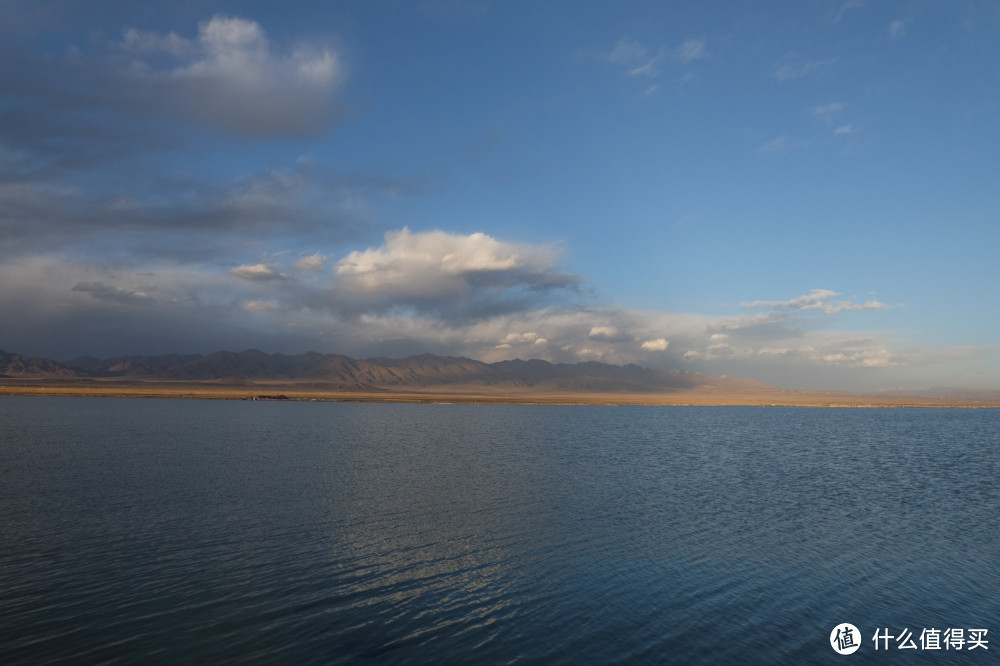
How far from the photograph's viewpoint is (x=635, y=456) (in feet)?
179

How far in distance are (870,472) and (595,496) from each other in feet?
89.1

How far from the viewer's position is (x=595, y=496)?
34.3 meters

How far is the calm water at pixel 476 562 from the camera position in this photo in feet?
48.7

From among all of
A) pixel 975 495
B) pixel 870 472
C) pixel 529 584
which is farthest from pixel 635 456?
pixel 529 584

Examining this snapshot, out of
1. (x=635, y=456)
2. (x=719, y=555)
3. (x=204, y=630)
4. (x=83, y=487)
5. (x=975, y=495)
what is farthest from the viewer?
(x=635, y=456)

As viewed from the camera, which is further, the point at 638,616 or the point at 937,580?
the point at 937,580

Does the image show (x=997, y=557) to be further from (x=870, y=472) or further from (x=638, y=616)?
(x=870, y=472)

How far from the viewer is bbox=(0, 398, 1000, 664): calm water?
1484 cm

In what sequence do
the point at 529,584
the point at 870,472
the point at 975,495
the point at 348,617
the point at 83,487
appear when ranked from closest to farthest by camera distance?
the point at 348,617 → the point at 529,584 → the point at 83,487 → the point at 975,495 → the point at 870,472

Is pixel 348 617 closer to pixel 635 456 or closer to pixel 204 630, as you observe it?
pixel 204 630

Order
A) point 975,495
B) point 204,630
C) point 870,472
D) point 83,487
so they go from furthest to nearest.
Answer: point 870,472, point 975,495, point 83,487, point 204,630

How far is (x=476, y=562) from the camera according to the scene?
21.4 m

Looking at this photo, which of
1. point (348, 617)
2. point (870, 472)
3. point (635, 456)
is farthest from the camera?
point (635, 456)

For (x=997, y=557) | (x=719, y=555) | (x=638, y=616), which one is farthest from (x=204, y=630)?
(x=997, y=557)
